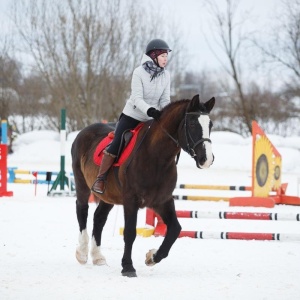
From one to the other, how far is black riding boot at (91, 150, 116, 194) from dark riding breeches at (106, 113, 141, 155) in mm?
63

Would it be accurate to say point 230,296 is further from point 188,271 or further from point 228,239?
point 228,239

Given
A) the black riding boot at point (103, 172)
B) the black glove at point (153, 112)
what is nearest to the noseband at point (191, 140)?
the black glove at point (153, 112)

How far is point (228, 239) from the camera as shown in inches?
328

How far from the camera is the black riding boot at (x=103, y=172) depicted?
6.59 m

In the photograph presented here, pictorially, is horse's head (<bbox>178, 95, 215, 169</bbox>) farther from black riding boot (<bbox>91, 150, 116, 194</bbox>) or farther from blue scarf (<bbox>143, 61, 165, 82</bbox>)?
black riding boot (<bbox>91, 150, 116, 194</bbox>)

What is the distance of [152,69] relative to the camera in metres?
6.42

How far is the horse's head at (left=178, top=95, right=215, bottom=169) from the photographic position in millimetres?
5598

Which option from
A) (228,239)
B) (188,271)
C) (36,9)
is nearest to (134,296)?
(188,271)

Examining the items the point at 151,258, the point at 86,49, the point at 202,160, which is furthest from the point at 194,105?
the point at 86,49

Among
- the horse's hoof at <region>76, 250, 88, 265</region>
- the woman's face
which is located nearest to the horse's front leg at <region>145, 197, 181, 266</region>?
the horse's hoof at <region>76, 250, 88, 265</region>

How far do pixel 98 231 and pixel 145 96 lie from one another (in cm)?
176

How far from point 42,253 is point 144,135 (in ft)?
7.08

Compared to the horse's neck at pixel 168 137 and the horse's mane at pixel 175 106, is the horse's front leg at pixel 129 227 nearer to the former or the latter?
the horse's neck at pixel 168 137

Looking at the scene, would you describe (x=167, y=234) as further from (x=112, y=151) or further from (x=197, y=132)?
(x=197, y=132)
